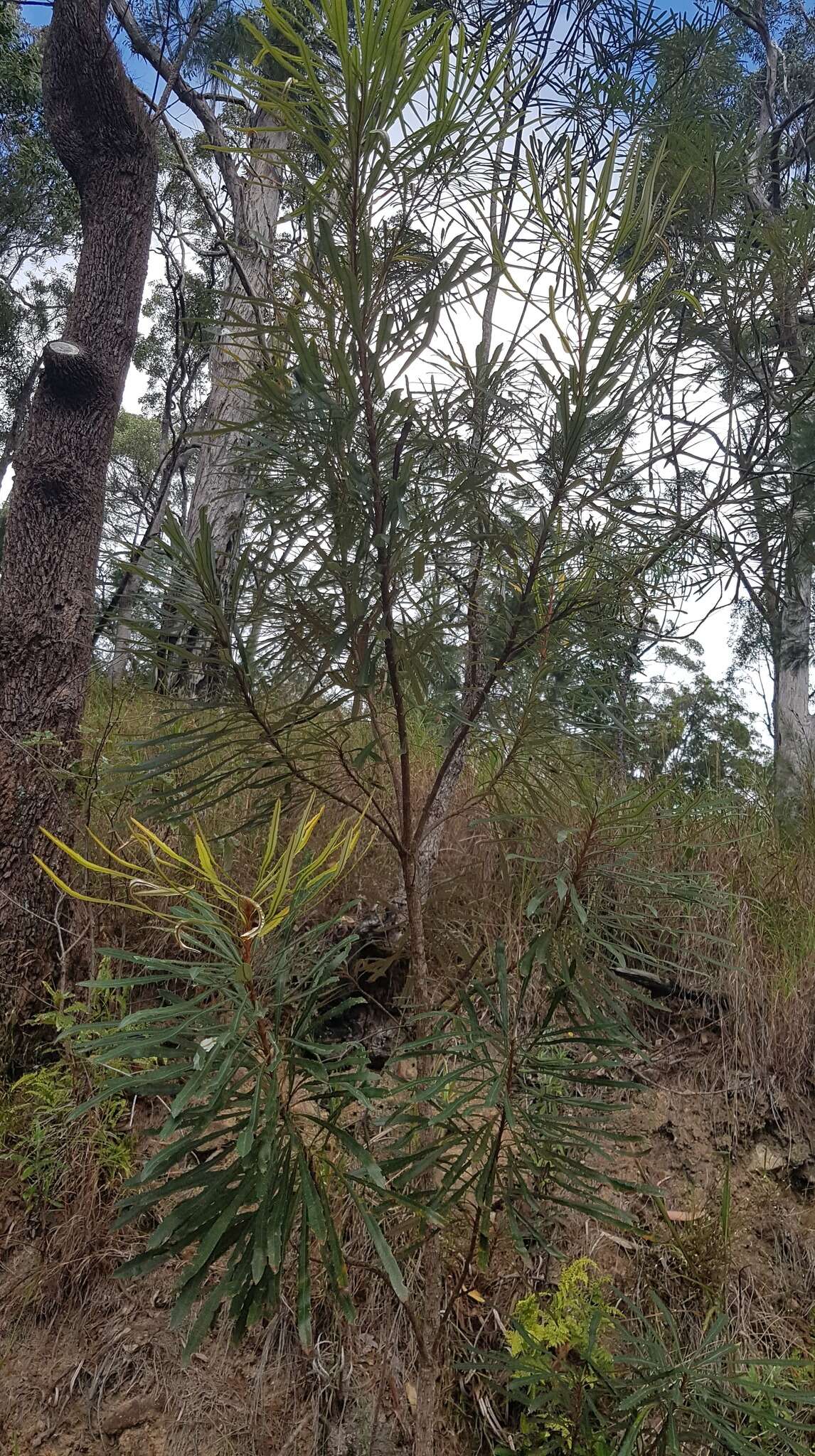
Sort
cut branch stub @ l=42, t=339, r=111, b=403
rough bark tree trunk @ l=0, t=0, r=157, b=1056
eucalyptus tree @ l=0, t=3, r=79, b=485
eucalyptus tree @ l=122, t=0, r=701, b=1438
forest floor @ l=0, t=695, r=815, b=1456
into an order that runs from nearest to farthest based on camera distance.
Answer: eucalyptus tree @ l=122, t=0, r=701, b=1438, forest floor @ l=0, t=695, r=815, b=1456, rough bark tree trunk @ l=0, t=0, r=157, b=1056, cut branch stub @ l=42, t=339, r=111, b=403, eucalyptus tree @ l=0, t=3, r=79, b=485

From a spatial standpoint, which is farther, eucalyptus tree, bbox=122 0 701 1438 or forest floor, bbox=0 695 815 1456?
forest floor, bbox=0 695 815 1456

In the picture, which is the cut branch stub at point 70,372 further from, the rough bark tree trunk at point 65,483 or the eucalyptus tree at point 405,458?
the eucalyptus tree at point 405,458

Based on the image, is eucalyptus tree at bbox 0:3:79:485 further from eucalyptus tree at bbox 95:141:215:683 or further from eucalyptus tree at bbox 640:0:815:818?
eucalyptus tree at bbox 640:0:815:818

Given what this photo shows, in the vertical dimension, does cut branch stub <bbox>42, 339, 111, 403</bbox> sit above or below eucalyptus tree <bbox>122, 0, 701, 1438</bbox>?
above

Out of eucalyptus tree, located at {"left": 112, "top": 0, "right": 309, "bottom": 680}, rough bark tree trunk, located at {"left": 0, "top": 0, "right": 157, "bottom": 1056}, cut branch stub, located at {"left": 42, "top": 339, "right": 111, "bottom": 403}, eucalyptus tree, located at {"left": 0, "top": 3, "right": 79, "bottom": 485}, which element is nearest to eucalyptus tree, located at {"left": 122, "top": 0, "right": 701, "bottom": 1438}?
eucalyptus tree, located at {"left": 112, "top": 0, "right": 309, "bottom": 680}

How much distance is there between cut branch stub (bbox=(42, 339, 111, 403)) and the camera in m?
2.67

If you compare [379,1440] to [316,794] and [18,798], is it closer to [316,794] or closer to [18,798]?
[316,794]

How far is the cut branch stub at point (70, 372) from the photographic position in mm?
2672

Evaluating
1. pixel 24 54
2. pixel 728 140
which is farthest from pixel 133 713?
pixel 24 54

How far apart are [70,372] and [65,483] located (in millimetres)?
388

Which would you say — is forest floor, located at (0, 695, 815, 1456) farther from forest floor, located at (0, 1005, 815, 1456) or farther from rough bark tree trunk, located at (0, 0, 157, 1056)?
rough bark tree trunk, located at (0, 0, 157, 1056)

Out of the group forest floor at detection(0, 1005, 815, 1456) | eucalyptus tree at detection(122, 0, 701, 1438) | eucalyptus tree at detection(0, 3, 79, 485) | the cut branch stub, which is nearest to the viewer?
eucalyptus tree at detection(122, 0, 701, 1438)

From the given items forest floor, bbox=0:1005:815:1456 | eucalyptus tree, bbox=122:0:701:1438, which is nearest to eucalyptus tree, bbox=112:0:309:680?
eucalyptus tree, bbox=122:0:701:1438

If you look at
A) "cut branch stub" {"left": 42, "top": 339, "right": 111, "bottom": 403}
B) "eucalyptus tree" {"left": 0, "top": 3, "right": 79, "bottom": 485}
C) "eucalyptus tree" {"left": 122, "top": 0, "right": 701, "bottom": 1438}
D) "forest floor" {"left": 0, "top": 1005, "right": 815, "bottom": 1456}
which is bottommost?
"forest floor" {"left": 0, "top": 1005, "right": 815, "bottom": 1456}
